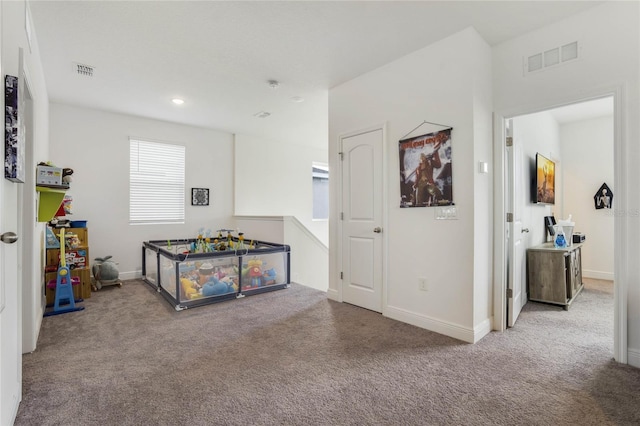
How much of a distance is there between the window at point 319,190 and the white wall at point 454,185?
14.3 ft

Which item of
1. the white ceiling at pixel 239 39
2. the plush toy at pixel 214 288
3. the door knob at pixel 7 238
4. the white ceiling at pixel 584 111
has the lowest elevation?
the plush toy at pixel 214 288

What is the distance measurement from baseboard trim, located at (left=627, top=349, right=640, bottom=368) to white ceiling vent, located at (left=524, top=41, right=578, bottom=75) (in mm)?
2277

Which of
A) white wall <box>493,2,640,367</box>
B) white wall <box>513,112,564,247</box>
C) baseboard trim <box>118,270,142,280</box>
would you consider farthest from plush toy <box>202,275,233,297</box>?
white wall <box>493,2,640,367</box>

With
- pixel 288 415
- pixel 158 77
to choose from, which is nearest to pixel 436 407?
pixel 288 415

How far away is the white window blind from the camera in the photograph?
5.16 meters

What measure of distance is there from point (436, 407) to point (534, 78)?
2.74m

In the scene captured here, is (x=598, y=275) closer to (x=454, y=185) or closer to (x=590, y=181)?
(x=590, y=181)

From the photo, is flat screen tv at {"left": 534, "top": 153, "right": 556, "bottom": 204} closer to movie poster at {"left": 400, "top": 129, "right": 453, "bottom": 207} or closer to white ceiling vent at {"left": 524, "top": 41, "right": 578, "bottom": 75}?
white ceiling vent at {"left": 524, "top": 41, "right": 578, "bottom": 75}

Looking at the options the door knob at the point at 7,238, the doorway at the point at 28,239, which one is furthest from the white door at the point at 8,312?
the doorway at the point at 28,239

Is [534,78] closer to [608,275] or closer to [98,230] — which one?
[608,275]

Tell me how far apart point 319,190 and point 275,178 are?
4.70 ft

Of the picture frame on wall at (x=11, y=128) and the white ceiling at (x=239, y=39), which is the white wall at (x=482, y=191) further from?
the picture frame on wall at (x=11, y=128)

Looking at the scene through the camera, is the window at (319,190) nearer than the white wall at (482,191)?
No

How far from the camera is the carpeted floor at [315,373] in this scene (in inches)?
68.1
